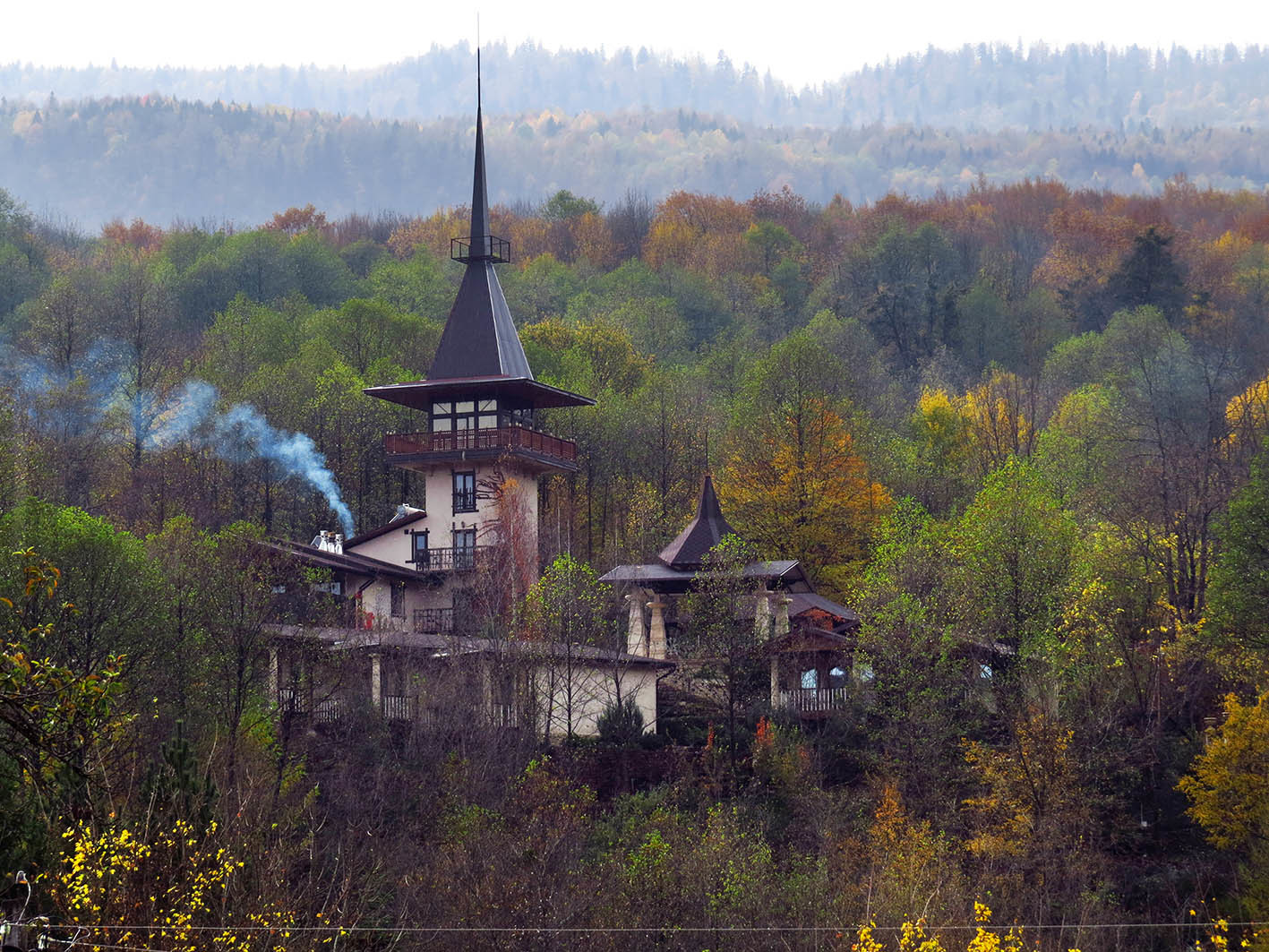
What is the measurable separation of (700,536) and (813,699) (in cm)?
783

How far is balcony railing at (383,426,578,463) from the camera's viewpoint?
63.5m

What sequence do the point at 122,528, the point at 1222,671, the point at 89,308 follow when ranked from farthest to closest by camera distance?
the point at 89,308
the point at 122,528
the point at 1222,671

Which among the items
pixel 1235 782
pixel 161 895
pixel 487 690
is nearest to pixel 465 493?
pixel 487 690

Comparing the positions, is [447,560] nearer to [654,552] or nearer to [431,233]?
[654,552]

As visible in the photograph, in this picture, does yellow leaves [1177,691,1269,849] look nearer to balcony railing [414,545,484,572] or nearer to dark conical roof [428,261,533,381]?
balcony railing [414,545,484,572]

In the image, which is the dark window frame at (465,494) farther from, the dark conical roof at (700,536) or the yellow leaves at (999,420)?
the yellow leaves at (999,420)

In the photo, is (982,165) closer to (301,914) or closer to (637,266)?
(637,266)

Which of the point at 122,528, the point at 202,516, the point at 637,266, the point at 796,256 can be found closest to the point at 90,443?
the point at 202,516

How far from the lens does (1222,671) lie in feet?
162

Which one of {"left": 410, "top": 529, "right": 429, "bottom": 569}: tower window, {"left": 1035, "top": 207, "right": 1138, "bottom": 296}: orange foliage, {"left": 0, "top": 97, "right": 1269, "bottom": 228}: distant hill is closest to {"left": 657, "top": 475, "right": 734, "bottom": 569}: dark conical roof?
{"left": 410, "top": 529, "right": 429, "bottom": 569}: tower window

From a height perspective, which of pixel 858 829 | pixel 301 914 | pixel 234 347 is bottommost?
pixel 858 829

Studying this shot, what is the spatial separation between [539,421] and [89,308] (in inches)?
896

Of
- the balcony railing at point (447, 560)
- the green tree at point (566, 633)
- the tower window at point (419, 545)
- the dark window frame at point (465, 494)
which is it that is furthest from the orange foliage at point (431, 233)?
the green tree at point (566, 633)

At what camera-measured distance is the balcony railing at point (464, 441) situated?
63.5 m
